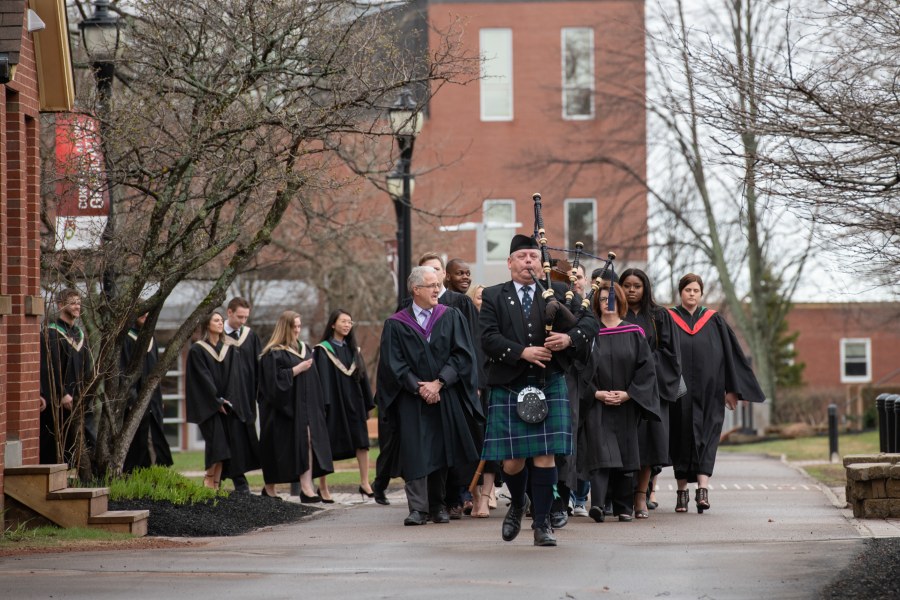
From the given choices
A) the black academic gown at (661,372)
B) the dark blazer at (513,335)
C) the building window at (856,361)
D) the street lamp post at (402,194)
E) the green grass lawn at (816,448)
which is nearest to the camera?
the dark blazer at (513,335)

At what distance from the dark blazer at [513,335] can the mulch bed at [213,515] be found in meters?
3.12

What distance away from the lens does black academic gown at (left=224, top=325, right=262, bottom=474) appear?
55.3 feet

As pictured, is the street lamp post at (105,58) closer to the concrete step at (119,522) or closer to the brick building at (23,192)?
the brick building at (23,192)

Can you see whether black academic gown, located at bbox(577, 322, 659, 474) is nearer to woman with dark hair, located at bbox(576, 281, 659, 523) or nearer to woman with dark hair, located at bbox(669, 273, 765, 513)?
woman with dark hair, located at bbox(576, 281, 659, 523)

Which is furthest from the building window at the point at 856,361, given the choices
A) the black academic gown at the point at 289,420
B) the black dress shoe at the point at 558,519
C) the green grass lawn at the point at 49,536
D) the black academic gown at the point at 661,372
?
the green grass lawn at the point at 49,536

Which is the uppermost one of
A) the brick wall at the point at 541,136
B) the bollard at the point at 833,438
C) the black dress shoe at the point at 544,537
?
the brick wall at the point at 541,136

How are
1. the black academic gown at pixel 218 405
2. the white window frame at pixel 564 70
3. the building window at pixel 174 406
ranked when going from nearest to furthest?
the black academic gown at pixel 218 405 < the building window at pixel 174 406 < the white window frame at pixel 564 70

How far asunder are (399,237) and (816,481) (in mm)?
6240

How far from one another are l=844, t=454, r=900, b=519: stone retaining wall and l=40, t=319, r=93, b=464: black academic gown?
21.1ft

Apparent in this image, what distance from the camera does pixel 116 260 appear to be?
14070 millimetres

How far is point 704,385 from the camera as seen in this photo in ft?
46.9

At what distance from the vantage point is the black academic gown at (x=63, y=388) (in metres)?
12.8

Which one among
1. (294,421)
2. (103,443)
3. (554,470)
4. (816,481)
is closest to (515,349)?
(554,470)

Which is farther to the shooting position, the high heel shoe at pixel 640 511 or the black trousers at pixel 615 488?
the high heel shoe at pixel 640 511
